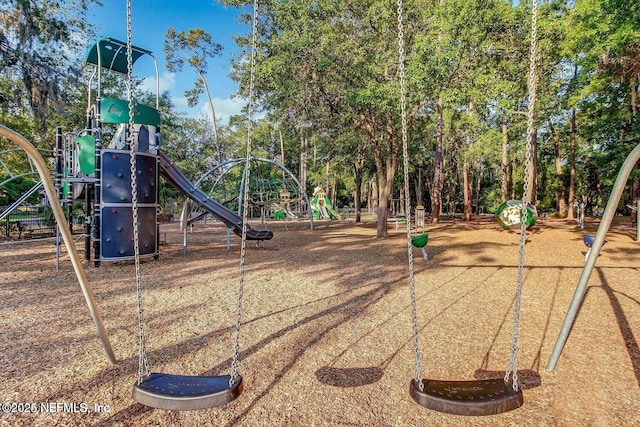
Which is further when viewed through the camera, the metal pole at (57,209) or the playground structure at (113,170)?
the playground structure at (113,170)

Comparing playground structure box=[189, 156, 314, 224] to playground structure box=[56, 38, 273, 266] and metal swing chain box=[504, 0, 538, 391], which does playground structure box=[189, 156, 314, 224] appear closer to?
playground structure box=[56, 38, 273, 266]

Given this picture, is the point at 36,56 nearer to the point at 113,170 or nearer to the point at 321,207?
the point at 113,170

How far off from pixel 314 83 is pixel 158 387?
30.5ft

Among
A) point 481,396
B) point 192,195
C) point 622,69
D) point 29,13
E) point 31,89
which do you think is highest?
point 29,13

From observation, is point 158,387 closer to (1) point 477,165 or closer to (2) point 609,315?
(2) point 609,315

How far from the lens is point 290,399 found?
2.46 m

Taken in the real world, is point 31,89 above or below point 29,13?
below

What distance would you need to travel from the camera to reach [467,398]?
1.96 metres

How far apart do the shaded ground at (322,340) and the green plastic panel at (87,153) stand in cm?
205

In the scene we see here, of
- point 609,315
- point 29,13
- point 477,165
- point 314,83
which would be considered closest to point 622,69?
point 314,83

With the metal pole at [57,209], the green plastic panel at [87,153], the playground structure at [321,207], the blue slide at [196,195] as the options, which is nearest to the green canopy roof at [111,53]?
the green plastic panel at [87,153]

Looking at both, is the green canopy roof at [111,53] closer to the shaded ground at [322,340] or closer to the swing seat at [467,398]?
the shaded ground at [322,340]

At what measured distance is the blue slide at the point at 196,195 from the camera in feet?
27.7

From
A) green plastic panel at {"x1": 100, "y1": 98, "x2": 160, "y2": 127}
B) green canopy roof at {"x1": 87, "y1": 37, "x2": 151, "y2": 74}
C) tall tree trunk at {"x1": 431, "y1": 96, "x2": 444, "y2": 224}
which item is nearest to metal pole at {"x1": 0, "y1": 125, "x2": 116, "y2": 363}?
green plastic panel at {"x1": 100, "y1": 98, "x2": 160, "y2": 127}
